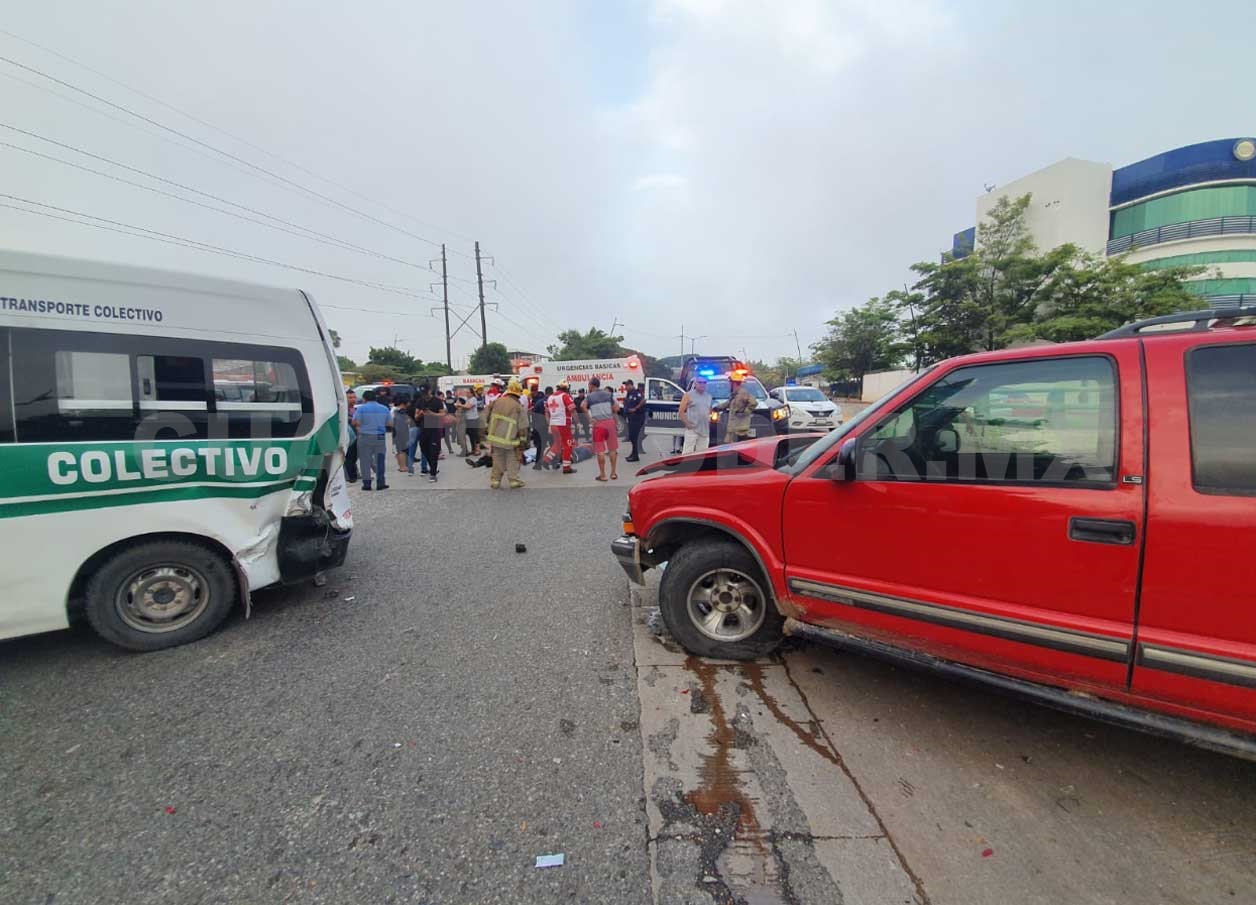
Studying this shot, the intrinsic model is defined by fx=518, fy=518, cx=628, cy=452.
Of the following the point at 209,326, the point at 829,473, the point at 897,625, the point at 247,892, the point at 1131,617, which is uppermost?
the point at 209,326

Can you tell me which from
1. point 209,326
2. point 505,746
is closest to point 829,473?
point 505,746

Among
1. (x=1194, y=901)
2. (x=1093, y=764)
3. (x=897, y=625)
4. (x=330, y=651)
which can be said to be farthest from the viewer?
(x=330, y=651)

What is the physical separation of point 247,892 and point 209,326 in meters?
3.36

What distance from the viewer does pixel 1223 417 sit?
186 cm

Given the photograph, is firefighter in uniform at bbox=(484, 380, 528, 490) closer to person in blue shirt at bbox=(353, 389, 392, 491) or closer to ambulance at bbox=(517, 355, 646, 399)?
person in blue shirt at bbox=(353, 389, 392, 491)

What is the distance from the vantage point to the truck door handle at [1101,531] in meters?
1.94

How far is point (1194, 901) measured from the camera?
1684 mm

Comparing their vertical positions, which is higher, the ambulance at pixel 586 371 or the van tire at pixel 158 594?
the ambulance at pixel 586 371

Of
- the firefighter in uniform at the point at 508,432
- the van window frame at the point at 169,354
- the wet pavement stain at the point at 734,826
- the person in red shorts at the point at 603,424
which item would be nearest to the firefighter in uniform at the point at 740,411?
the person in red shorts at the point at 603,424

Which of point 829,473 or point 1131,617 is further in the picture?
point 829,473

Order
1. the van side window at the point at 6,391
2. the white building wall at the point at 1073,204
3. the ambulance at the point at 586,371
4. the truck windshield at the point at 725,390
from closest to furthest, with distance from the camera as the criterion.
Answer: the van side window at the point at 6,391 < the truck windshield at the point at 725,390 < the ambulance at the point at 586,371 < the white building wall at the point at 1073,204

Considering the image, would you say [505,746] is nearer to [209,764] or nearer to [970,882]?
[209,764]

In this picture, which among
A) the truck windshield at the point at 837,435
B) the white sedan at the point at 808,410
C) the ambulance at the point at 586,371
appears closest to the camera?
the truck windshield at the point at 837,435

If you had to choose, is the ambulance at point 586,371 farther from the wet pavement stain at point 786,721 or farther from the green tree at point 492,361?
the green tree at point 492,361
